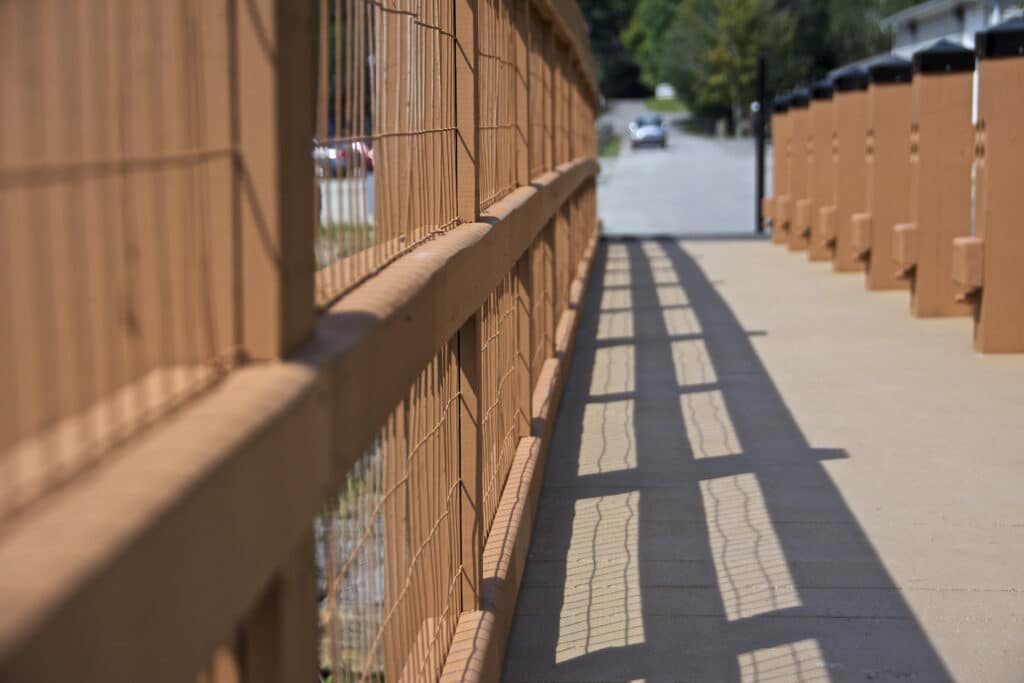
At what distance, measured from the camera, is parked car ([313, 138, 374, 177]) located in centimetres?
256

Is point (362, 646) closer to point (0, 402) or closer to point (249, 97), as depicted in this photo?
point (249, 97)

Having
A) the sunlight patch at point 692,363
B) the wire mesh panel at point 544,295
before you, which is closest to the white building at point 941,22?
the sunlight patch at point 692,363

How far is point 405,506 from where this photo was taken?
3195 millimetres

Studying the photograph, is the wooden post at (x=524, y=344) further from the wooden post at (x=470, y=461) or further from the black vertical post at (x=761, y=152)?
the black vertical post at (x=761, y=152)

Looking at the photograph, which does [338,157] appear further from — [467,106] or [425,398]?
[467,106]

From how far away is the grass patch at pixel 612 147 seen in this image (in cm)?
5926

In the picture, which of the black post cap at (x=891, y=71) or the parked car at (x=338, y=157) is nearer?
the parked car at (x=338, y=157)

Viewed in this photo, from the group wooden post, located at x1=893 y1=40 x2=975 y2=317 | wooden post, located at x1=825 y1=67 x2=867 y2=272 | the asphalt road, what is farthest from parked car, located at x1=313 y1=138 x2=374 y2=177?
the asphalt road

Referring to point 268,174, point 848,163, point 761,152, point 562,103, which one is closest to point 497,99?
point 268,174

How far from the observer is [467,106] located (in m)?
4.28

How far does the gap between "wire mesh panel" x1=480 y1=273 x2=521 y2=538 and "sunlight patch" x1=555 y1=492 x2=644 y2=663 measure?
38cm

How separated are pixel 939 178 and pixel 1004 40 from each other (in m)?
2.07

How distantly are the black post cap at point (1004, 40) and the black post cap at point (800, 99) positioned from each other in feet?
27.8

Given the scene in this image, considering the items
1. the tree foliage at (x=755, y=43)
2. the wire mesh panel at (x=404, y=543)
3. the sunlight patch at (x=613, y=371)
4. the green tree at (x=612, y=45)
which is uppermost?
the green tree at (x=612, y=45)
